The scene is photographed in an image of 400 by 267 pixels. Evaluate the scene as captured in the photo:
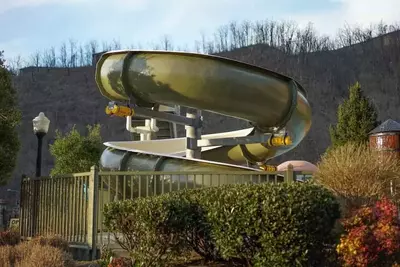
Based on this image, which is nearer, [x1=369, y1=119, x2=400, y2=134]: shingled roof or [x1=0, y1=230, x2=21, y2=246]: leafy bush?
[x1=0, y1=230, x2=21, y2=246]: leafy bush

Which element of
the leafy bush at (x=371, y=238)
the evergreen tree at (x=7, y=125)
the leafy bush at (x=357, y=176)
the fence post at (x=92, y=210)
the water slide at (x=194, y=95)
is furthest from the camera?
the evergreen tree at (x=7, y=125)

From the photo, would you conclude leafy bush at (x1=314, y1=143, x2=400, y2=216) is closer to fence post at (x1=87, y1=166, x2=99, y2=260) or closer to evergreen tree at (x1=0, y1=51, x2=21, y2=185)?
fence post at (x1=87, y1=166, x2=99, y2=260)

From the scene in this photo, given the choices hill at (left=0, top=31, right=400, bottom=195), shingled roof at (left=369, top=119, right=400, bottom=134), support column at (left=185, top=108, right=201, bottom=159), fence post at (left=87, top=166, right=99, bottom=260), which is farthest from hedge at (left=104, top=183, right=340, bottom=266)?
hill at (left=0, top=31, right=400, bottom=195)

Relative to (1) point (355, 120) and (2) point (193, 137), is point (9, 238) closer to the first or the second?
(2) point (193, 137)

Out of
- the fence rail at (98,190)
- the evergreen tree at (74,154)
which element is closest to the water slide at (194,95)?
the fence rail at (98,190)

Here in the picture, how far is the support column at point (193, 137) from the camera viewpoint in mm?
13078

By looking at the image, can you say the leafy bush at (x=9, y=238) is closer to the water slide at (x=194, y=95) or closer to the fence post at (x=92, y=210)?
the fence post at (x=92, y=210)

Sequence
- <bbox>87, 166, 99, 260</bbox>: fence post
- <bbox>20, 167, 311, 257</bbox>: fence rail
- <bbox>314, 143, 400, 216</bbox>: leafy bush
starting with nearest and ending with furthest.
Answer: <bbox>314, 143, 400, 216</bbox>: leafy bush → <bbox>87, 166, 99, 260</bbox>: fence post → <bbox>20, 167, 311, 257</bbox>: fence rail

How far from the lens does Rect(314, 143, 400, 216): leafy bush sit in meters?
8.41

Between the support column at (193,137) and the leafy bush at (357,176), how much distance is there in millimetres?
4087

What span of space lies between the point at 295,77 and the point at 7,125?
75.0 meters

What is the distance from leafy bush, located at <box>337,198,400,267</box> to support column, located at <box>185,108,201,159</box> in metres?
6.39

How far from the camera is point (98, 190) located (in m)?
9.77

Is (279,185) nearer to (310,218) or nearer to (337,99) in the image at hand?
(310,218)
